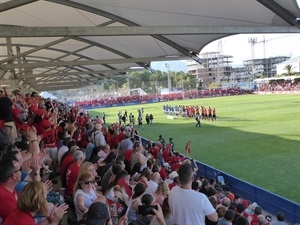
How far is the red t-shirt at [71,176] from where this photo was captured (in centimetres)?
490

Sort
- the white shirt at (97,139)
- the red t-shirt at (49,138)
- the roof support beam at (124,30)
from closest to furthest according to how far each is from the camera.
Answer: the roof support beam at (124,30) → the red t-shirt at (49,138) → the white shirt at (97,139)

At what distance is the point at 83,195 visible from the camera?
3.95 m

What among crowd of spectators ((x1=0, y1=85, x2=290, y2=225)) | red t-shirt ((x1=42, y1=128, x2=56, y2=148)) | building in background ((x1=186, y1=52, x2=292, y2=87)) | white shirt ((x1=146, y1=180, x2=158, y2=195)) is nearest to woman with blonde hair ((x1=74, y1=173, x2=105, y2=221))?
crowd of spectators ((x1=0, y1=85, x2=290, y2=225))

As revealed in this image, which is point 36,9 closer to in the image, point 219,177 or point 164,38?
point 164,38

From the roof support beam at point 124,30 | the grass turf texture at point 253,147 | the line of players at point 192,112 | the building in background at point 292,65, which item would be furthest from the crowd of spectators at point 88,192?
the building in background at point 292,65

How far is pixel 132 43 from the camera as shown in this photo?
13.5 m

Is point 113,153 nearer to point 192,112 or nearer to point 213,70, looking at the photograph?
point 192,112

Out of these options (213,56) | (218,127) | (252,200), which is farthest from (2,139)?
(213,56)

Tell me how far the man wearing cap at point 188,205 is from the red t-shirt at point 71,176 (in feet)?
6.54

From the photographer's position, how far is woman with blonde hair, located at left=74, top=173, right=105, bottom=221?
3.89 metres

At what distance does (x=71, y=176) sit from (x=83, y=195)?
1032 millimetres

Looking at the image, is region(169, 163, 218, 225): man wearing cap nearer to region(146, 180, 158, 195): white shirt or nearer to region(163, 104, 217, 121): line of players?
region(146, 180, 158, 195): white shirt

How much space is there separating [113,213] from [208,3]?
5.59 meters

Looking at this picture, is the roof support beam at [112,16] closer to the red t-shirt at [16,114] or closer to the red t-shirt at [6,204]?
the red t-shirt at [16,114]
